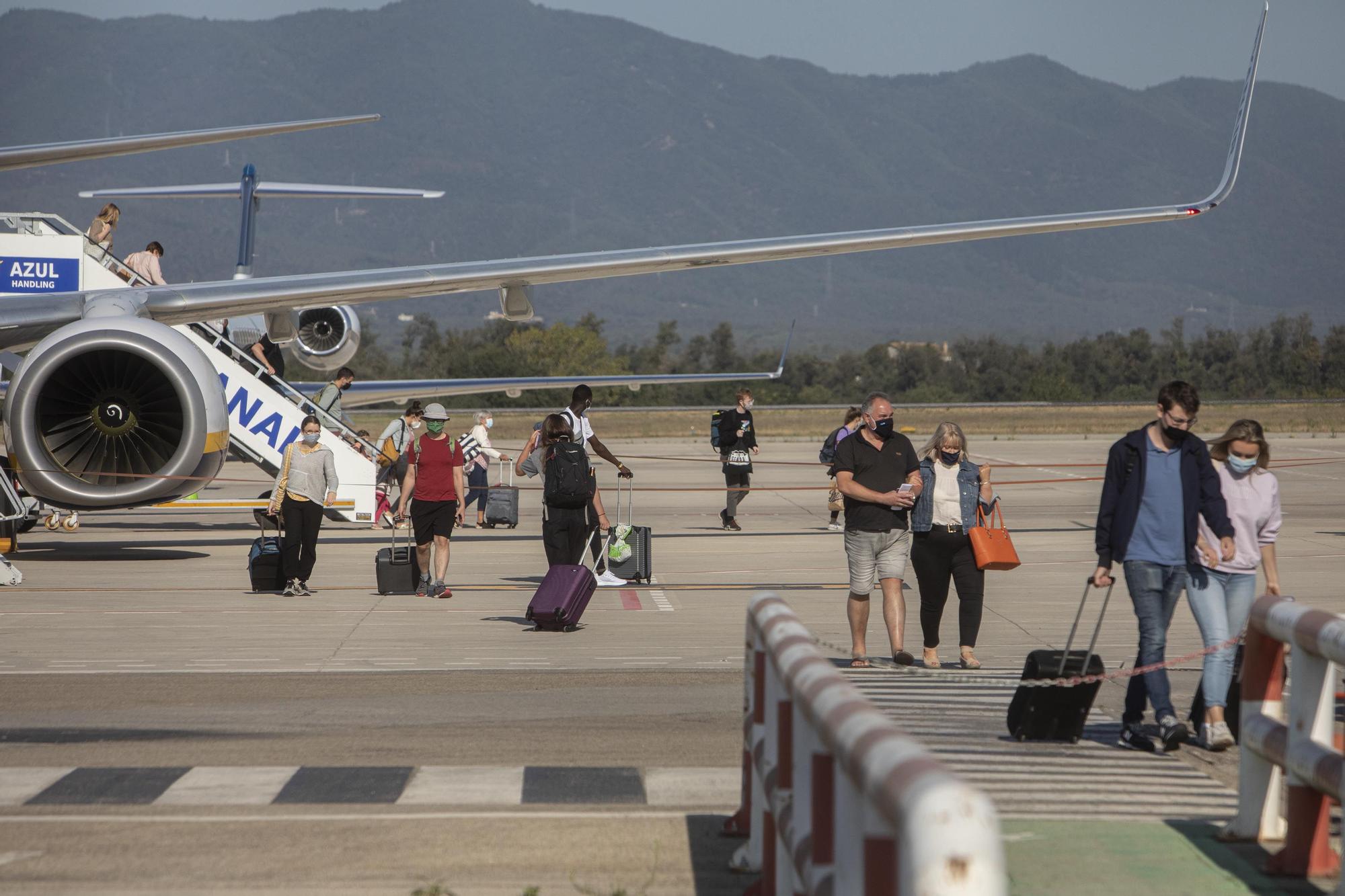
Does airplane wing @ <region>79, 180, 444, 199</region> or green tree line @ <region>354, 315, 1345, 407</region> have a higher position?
airplane wing @ <region>79, 180, 444, 199</region>

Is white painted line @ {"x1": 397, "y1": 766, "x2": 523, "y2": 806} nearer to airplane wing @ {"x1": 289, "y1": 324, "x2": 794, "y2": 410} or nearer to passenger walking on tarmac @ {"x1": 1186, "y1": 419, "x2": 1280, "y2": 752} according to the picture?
passenger walking on tarmac @ {"x1": 1186, "y1": 419, "x2": 1280, "y2": 752}

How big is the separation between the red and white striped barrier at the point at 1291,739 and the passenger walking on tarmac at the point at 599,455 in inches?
339

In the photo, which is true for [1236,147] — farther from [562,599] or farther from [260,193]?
[260,193]

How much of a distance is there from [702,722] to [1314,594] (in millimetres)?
8341

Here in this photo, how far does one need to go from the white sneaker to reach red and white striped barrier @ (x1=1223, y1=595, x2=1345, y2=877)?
1.60m

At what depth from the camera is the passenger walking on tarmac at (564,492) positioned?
1367 cm

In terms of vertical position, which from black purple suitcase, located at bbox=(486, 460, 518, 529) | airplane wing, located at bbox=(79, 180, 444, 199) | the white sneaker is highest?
airplane wing, located at bbox=(79, 180, 444, 199)

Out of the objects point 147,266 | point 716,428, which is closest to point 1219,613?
point 716,428

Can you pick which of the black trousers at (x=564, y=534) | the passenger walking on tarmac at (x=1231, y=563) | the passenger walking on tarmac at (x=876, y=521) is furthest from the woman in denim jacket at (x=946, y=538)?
the black trousers at (x=564, y=534)

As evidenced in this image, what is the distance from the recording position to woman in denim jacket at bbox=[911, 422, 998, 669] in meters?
10.9

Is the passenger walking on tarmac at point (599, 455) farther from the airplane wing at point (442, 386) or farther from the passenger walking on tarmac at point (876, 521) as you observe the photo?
the airplane wing at point (442, 386)

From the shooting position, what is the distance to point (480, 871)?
19.9 ft

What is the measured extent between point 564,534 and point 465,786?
6.45 meters

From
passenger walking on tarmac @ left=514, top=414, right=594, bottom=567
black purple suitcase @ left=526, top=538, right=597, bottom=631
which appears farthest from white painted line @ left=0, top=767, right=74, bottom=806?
passenger walking on tarmac @ left=514, top=414, right=594, bottom=567
